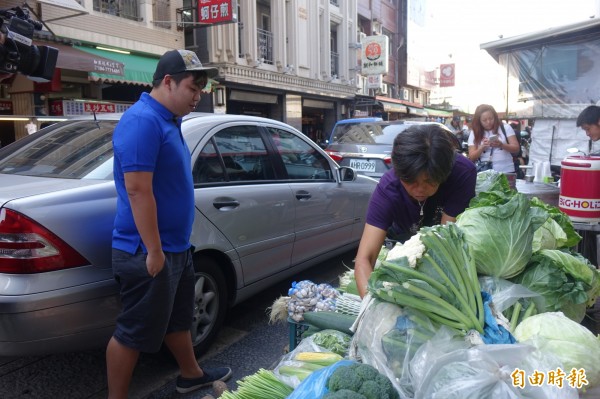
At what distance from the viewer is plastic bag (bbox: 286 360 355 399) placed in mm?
1367

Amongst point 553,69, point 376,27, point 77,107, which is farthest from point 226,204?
point 376,27

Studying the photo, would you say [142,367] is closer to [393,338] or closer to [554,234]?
[393,338]

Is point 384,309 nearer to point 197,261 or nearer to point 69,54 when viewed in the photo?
point 197,261

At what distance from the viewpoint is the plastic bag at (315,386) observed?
1367 mm

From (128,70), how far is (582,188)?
9699mm

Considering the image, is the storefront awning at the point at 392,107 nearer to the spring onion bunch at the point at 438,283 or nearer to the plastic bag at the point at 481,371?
the spring onion bunch at the point at 438,283

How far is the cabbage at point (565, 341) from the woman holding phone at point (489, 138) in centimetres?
425

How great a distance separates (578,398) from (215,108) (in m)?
14.3

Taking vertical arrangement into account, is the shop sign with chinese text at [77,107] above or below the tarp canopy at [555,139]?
above

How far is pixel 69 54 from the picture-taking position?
8.98 m

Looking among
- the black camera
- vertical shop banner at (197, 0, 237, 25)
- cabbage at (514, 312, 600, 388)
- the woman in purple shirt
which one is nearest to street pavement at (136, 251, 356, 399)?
the woman in purple shirt

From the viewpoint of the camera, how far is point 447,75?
1480 inches

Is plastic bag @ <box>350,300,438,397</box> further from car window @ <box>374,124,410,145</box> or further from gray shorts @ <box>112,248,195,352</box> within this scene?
car window @ <box>374,124,410,145</box>

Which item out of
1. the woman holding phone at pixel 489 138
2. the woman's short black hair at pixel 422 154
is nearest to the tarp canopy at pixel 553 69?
the woman holding phone at pixel 489 138
